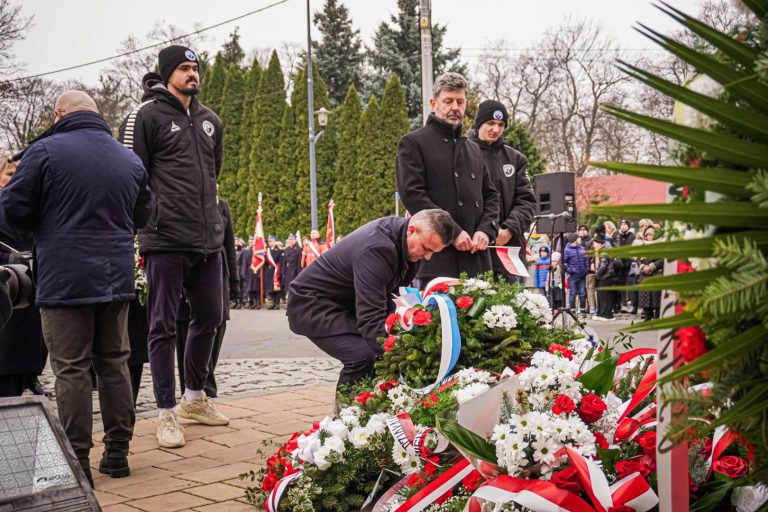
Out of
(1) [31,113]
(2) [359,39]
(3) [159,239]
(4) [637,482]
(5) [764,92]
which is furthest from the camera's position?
(2) [359,39]

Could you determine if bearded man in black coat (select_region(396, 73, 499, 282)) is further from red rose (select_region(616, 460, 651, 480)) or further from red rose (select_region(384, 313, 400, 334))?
red rose (select_region(616, 460, 651, 480))

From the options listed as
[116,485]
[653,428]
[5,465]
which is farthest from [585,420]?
[116,485]

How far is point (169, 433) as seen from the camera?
16.2ft

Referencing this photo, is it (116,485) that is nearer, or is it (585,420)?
(585,420)

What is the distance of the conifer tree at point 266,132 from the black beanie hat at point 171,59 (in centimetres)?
3004

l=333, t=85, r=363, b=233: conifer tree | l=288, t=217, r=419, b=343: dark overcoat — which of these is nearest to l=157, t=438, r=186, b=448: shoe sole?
l=288, t=217, r=419, b=343: dark overcoat

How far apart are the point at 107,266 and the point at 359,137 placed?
29591 mm

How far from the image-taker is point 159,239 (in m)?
5.01

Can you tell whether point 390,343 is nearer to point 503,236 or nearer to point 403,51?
point 503,236

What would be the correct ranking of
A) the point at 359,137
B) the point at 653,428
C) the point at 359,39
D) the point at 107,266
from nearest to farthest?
1. the point at 653,428
2. the point at 107,266
3. the point at 359,137
4. the point at 359,39

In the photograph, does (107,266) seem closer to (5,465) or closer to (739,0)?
(5,465)

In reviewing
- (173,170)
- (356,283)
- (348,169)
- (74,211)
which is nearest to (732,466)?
(356,283)

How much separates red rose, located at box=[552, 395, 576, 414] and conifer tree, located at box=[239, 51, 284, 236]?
108 ft

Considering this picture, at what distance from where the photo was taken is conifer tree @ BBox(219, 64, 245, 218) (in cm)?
3653
